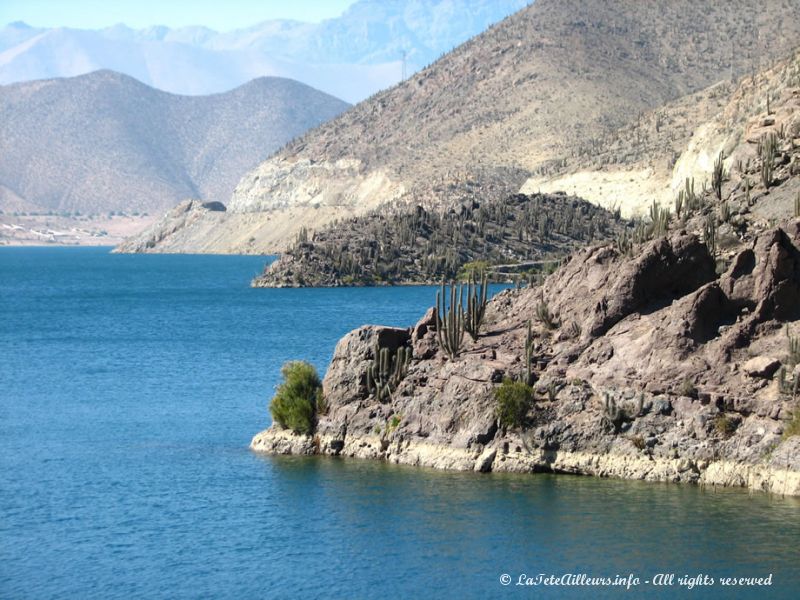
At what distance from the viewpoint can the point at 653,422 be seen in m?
37.0

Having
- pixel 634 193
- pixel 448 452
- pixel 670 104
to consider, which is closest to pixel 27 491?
pixel 448 452

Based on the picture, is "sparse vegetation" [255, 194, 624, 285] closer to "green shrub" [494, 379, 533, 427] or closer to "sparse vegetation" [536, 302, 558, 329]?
"sparse vegetation" [536, 302, 558, 329]

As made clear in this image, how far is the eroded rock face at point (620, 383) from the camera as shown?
119 feet

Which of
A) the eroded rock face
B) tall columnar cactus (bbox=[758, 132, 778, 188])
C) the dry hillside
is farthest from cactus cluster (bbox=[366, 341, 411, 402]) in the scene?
the dry hillside

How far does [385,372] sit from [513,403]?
454 centimetres

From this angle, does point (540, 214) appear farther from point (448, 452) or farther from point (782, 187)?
point (448, 452)

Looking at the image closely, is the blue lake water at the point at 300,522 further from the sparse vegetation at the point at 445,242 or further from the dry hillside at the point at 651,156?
the dry hillside at the point at 651,156

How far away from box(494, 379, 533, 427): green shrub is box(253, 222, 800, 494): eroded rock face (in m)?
0.32

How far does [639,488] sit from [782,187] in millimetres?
17701

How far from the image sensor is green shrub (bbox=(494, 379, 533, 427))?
3794cm

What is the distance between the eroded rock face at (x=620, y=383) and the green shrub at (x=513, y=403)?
0.32 metres

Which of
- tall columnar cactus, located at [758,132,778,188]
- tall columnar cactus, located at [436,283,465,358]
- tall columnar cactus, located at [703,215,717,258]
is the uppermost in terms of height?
tall columnar cactus, located at [758,132,778,188]

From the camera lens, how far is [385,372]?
40.9 meters

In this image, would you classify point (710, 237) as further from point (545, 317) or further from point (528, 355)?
point (528, 355)
